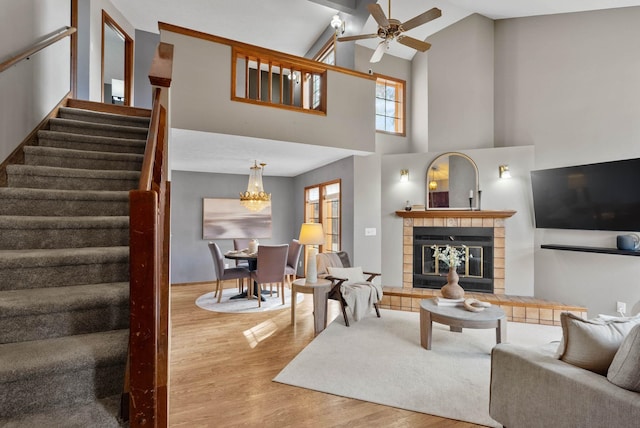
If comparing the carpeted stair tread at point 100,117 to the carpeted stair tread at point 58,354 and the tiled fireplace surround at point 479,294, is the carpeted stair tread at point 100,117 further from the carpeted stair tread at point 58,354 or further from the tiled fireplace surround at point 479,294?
the tiled fireplace surround at point 479,294

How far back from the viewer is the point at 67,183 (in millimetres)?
2303

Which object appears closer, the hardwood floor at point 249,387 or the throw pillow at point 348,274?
the hardwood floor at point 249,387

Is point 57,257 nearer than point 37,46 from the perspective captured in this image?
Yes

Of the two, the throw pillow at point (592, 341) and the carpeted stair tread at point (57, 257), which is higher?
the carpeted stair tread at point (57, 257)

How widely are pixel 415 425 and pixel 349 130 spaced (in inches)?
144

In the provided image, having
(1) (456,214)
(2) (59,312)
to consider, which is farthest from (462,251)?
(2) (59,312)

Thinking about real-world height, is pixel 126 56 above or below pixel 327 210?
above

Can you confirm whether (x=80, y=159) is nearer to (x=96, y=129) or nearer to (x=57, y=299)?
(x=96, y=129)

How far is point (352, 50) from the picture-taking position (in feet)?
17.1

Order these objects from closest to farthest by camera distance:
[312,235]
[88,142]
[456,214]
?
[88,142]
[312,235]
[456,214]

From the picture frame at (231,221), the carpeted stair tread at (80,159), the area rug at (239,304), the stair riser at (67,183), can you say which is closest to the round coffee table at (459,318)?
the area rug at (239,304)

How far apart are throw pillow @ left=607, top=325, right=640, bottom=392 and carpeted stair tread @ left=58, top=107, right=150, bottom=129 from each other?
417 centimetres

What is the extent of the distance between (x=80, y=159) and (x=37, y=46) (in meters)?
0.98

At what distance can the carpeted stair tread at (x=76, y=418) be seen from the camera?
1051 millimetres
